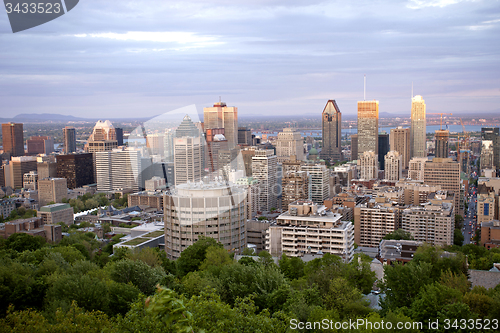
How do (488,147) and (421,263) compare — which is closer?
(421,263)

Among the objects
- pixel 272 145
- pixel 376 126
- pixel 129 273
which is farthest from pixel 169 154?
pixel 376 126

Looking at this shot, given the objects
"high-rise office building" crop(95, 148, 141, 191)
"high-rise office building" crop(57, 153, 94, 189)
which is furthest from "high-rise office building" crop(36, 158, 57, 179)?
"high-rise office building" crop(95, 148, 141, 191)

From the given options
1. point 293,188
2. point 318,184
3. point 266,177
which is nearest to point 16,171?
point 266,177

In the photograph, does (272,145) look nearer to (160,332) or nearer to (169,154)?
(169,154)

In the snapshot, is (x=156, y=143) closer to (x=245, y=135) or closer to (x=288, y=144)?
(x=288, y=144)

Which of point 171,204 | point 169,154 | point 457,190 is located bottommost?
point 457,190

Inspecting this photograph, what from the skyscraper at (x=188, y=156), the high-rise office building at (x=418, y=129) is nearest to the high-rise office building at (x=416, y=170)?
the high-rise office building at (x=418, y=129)

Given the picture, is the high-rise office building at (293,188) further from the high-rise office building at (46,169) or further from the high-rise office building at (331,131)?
the high-rise office building at (331,131)
